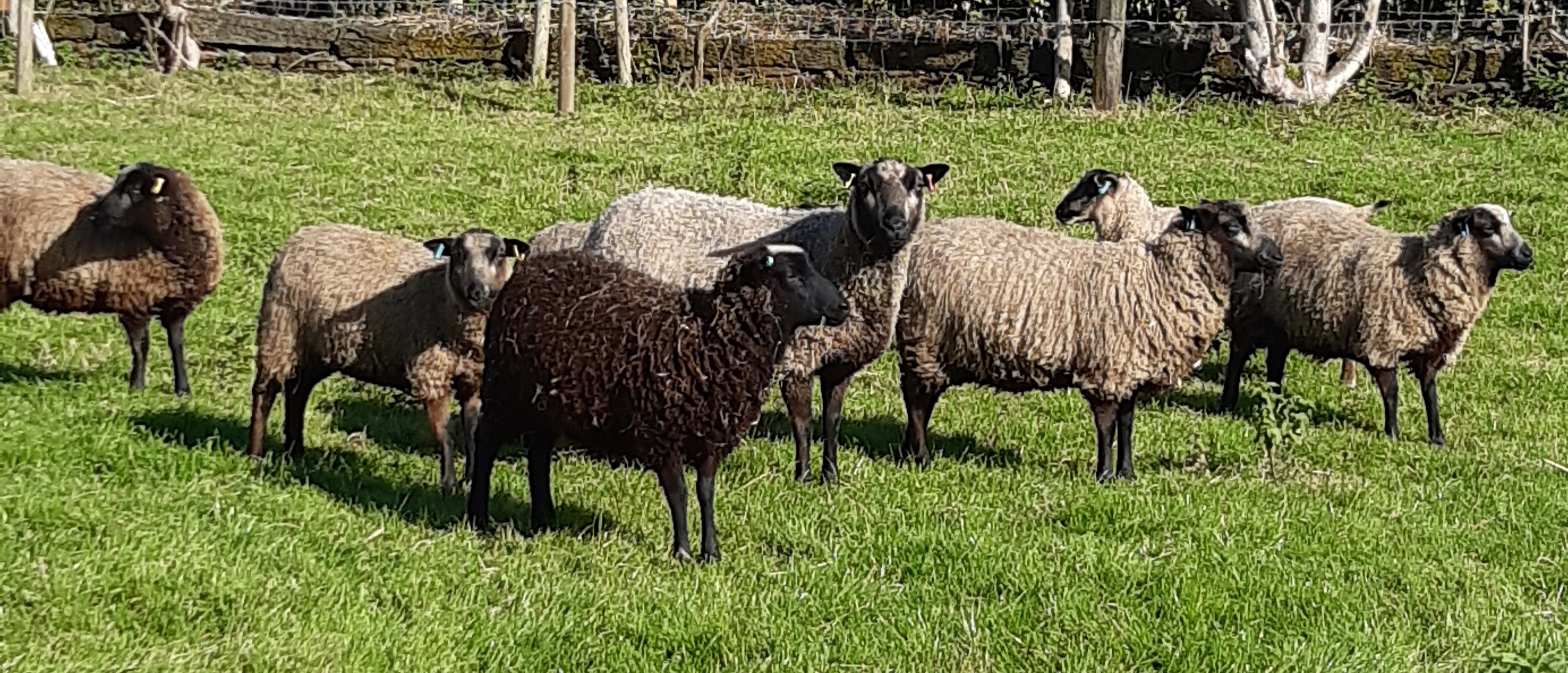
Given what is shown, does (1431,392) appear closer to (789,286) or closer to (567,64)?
(789,286)

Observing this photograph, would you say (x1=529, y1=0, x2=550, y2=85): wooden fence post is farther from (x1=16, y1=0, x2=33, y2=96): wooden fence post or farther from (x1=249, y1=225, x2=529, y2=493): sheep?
(x1=249, y1=225, x2=529, y2=493): sheep

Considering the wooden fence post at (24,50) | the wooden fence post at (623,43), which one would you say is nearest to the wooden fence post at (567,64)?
the wooden fence post at (623,43)

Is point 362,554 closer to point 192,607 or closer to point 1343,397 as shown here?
point 192,607

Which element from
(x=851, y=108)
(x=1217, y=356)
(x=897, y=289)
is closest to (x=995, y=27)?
(x=851, y=108)

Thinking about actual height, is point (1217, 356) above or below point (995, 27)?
below

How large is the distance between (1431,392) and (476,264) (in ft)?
16.3

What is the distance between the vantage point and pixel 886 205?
7.52 m

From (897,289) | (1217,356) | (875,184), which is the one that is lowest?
(1217,356)

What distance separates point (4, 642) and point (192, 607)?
55 centimetres

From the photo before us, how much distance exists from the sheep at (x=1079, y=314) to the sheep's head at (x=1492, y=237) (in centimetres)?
149

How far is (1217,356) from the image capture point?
10.9 metres

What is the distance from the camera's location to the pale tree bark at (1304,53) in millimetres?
17016

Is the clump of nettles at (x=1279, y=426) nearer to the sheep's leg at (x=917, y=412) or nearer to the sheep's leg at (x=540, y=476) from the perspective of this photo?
the sheep's leg at (x=917, y=412)

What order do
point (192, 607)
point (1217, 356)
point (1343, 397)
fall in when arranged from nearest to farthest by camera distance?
point (192, 607) → point (1343, 397) → point (1217, 356)
